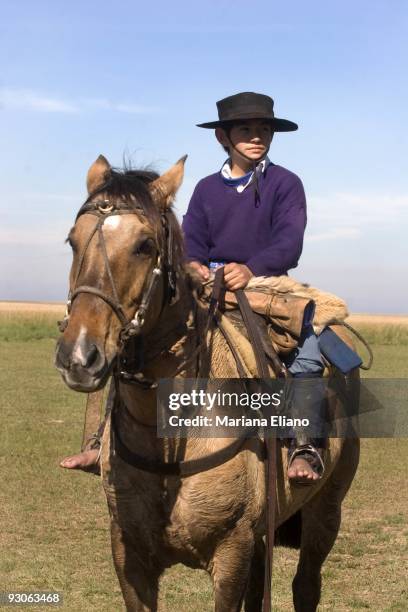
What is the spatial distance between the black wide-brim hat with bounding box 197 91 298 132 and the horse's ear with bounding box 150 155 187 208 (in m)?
1.25

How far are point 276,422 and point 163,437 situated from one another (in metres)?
0.78

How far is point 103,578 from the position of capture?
24.1 feet

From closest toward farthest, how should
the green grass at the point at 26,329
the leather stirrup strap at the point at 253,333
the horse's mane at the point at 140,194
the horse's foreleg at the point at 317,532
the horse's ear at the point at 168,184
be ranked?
the horse's mane at the point at 140,194
the horse's ear at the point at 168,184
the leather stirrup strap at the point at 253,333
the horse's foreleg at the point at 317,532
the green grass at the point at 26,329

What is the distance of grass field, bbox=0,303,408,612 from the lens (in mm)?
7035

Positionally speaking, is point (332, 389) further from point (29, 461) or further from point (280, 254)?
point (29, 461)

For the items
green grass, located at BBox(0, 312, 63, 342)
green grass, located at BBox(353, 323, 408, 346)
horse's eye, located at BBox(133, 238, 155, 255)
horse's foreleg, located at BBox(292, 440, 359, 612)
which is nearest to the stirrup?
horse's foreleg, located at BBox(292, 440, 359, 612)

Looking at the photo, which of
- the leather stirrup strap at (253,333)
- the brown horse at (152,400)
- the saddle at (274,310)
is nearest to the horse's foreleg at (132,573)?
the brown horse at (152,400)

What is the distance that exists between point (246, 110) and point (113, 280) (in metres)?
2.04

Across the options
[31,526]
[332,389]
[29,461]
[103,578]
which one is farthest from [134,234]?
[29,461]

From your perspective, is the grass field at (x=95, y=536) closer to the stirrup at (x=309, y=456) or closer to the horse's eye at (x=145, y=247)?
the stirrup at (x=309, y=456)

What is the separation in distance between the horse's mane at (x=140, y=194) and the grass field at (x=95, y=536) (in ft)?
11.6

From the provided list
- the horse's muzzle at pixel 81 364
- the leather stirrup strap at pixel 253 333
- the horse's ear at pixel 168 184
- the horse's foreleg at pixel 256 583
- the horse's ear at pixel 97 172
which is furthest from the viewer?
the horse's foreleg at pixel 256 583

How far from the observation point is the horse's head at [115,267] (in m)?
3.54

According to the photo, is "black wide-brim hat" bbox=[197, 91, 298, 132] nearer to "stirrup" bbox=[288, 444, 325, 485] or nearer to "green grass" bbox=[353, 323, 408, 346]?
"stirrup" bbox=[288, 444, 325, 485]
